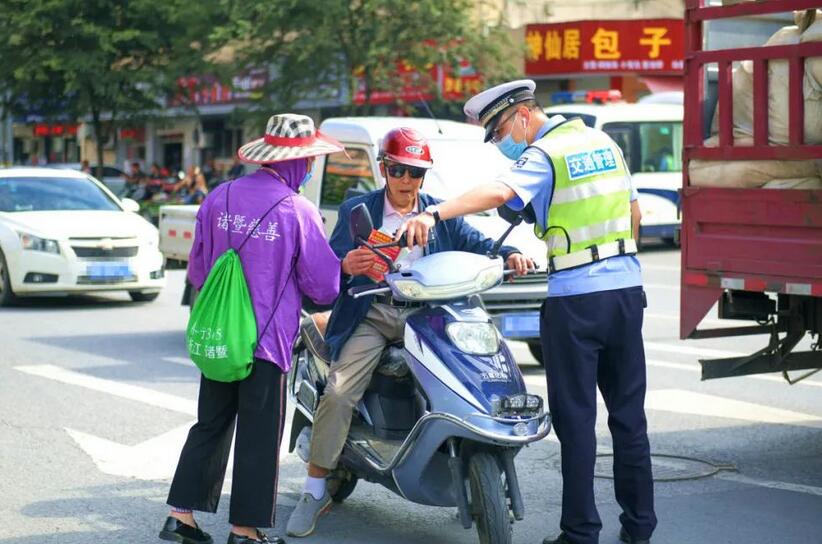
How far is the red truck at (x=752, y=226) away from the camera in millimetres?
6254

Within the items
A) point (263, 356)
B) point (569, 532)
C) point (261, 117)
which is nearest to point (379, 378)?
point (263, 356)

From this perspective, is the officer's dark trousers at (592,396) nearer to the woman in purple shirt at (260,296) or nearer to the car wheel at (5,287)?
the woman in purple shirt at (260,296)

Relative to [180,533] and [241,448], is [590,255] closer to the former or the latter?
[241,448]

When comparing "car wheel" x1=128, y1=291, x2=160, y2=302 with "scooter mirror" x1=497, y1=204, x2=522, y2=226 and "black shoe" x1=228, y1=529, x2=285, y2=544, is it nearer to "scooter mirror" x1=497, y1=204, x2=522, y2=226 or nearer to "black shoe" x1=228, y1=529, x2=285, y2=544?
"black shoe" x1=228, y1=529, x2=285, y2=544

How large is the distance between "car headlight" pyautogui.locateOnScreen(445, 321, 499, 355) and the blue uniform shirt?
39 cm

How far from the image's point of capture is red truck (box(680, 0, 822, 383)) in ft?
20.5

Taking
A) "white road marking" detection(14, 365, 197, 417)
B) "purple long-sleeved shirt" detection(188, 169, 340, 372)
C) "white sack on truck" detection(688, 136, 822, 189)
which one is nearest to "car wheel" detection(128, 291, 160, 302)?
"white road marking" detection(14, 365, 197, 417)

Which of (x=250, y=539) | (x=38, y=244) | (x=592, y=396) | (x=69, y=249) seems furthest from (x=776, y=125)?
(x=38, y=244)

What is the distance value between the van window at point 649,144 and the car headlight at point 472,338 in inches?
764

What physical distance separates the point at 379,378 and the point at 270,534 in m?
0.85

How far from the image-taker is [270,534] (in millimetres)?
5969

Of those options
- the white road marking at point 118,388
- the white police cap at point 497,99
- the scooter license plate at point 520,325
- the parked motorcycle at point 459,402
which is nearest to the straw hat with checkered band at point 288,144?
the parked motorcycle at point 459,402

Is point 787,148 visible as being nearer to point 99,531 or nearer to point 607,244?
point 607,244

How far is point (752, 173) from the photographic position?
6484 millimetres
